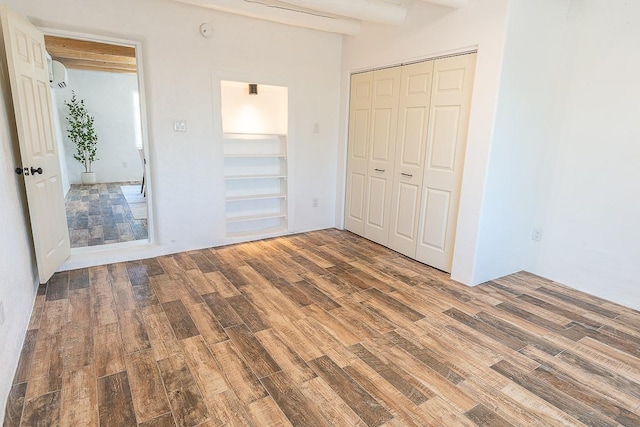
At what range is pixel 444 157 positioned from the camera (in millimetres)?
3326

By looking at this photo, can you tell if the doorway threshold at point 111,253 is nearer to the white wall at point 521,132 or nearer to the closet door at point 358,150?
the closet door at point 358,150

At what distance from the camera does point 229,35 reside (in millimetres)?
3660

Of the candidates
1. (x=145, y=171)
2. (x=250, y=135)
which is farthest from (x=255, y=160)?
(x=145, y=171)

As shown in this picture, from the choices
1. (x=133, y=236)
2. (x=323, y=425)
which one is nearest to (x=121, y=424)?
(x=323, y=425)

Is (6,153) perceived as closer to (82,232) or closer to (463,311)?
(82,232)

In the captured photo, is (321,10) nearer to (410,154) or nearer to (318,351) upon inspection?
(410,154)

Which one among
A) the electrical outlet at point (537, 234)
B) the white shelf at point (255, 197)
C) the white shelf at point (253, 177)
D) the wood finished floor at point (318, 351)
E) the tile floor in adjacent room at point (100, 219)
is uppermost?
the white shelf at point (253, 177)

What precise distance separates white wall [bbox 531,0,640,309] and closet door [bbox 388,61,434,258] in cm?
117

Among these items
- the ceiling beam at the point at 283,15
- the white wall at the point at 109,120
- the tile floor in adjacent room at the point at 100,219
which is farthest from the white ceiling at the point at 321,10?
the white wall at the point at 109,120

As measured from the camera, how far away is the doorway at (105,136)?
18.5 ft

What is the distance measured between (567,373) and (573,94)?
7.91 ft

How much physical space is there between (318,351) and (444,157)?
2.16m

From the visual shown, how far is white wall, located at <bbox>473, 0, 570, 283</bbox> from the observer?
2.82 meters

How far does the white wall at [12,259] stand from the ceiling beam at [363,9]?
2.41m
